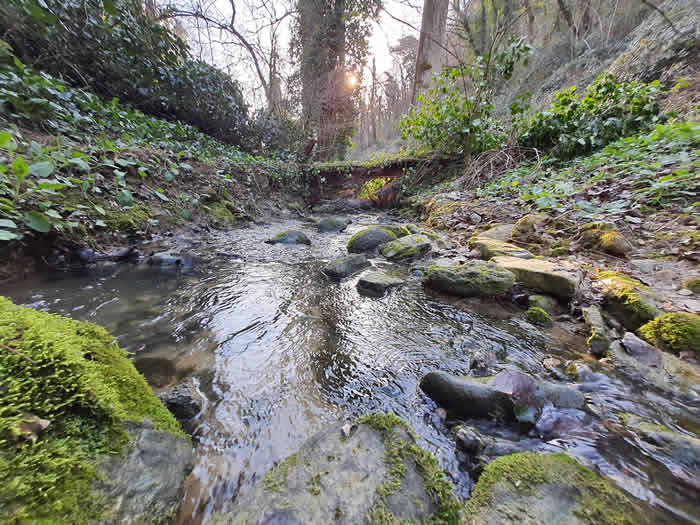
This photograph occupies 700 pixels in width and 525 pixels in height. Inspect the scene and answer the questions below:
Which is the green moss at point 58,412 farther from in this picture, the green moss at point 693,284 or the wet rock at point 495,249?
the green moss at point 693,284

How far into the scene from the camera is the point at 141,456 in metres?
0.78

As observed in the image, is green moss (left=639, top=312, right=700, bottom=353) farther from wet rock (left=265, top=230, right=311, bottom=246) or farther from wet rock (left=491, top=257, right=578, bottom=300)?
wet rock (left=265, top=230, right=311, bottom=246)

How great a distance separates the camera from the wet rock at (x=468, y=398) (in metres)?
1.19

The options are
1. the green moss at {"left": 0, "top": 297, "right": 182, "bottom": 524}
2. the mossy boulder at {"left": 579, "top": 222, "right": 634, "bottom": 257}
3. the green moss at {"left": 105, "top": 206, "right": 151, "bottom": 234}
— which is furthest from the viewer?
the green moss at {"left": 105, "top": 206, "right": 151, "bottom": 234}

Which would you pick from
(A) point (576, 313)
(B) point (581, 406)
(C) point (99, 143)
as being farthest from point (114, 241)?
(A) point (576, 313)

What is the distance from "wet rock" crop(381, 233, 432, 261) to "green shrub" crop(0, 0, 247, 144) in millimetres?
5205

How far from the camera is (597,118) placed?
4.68m

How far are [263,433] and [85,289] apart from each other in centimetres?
218

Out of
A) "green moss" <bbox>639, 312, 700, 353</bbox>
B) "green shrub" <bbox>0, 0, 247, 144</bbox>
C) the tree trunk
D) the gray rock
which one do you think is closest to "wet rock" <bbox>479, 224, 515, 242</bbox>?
"green moss" <bbox>639, 312, 700, 353</bbox>

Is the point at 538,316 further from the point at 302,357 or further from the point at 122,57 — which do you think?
the point at 122,57

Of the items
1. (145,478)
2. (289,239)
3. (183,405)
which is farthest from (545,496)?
(289,239)

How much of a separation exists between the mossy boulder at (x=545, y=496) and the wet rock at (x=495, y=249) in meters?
2.08

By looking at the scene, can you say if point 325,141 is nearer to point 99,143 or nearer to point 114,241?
point 99,143

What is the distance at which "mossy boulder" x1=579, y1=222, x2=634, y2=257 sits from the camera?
7.76ft
